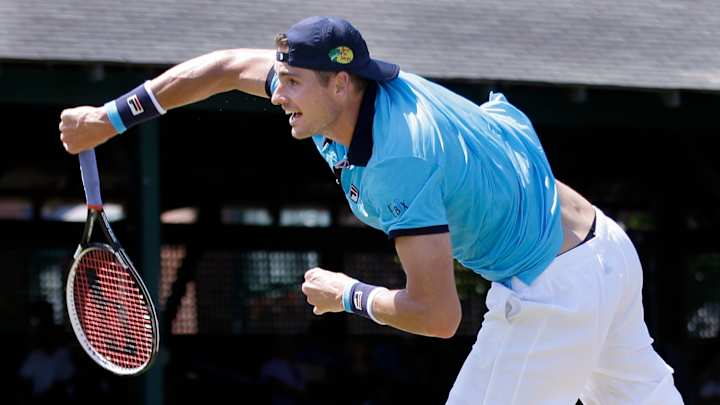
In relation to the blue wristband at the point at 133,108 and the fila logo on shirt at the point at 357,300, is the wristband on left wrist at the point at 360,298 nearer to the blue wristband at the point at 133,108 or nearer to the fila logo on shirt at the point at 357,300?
the fila logo on shirt at the point at 357,300

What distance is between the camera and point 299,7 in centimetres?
857

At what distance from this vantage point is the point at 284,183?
1129 cm

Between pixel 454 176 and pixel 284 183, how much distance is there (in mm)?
7588

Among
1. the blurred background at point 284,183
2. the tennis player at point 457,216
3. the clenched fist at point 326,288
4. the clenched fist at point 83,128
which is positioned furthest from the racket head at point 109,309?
the blurred background at point 284,183

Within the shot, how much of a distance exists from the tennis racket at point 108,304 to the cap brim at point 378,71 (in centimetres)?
120

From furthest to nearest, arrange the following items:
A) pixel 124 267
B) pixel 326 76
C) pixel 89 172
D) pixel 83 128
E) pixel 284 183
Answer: pixel 284 183 < pixel 124 267 < pixel 89 172 < pixel 83 128 < pixel 326 76

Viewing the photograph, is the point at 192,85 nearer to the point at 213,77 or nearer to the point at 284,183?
the point at 213,77

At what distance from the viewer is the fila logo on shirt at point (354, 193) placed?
3.91m

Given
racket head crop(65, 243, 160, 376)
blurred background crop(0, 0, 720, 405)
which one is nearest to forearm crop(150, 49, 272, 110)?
racket head crop(65, 243, 160, 376)

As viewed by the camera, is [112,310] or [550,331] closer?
[550,331]

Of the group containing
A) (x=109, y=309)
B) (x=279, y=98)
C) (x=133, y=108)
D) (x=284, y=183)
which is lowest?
(x=284, y=183)

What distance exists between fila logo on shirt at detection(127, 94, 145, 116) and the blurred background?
10.0 feet

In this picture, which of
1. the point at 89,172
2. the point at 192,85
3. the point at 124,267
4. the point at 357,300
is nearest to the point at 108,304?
the point at 124,267

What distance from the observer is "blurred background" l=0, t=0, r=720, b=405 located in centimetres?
795
